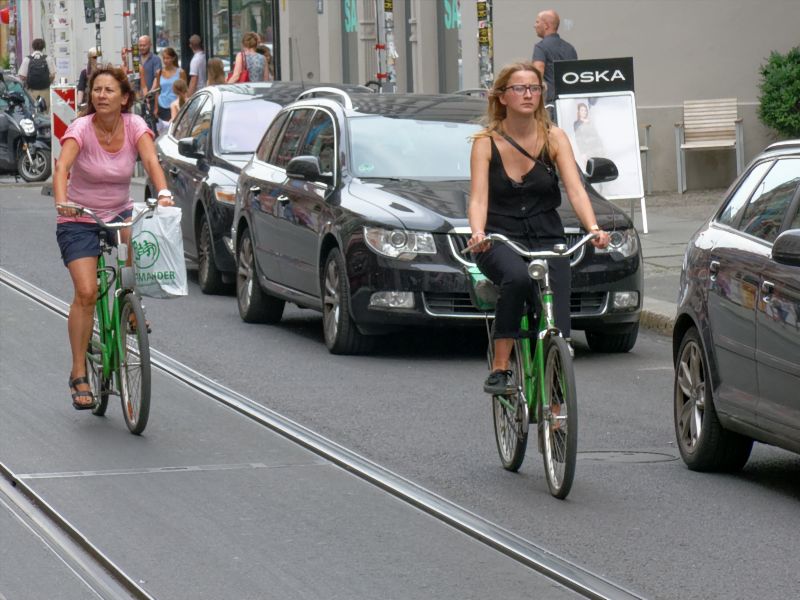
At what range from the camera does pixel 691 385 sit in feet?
28.1

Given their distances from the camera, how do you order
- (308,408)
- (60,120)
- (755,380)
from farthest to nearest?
1. (60,120)
2. (308,408)
3. (755,380)

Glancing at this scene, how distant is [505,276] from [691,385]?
1227 millimetres

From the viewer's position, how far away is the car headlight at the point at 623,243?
12.1 m

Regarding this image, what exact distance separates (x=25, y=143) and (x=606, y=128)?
14.6m

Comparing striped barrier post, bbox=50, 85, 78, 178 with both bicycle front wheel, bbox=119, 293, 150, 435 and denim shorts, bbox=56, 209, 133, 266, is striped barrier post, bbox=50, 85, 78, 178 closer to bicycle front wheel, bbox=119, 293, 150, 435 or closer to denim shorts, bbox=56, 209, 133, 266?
denim shorts, bbox=56, 209, 133, 266

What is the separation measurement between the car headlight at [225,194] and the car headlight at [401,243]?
392cm

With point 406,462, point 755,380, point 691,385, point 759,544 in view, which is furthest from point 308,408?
point 759,544

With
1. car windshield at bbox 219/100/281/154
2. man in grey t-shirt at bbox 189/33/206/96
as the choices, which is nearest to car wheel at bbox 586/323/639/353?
car windshield at bbox 219/100/281/154

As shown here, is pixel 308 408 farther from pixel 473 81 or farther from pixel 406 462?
pixel 473 81

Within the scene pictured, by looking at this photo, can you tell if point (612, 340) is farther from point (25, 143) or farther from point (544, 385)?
point (25, 143)

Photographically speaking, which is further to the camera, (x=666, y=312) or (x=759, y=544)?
(x=666, y=312)

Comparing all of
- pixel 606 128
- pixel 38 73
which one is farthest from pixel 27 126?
pixel 606 128

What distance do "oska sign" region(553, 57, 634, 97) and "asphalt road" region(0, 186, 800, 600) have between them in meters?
4.94

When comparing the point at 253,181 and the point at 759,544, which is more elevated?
the point at 253,181
